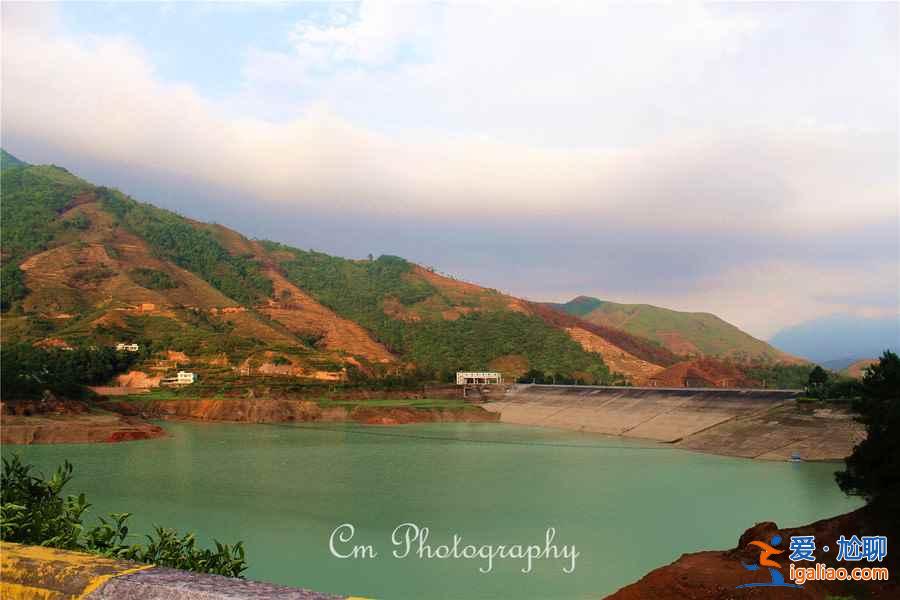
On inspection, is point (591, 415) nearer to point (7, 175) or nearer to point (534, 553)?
point (534, 553)

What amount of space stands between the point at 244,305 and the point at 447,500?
4680 inches

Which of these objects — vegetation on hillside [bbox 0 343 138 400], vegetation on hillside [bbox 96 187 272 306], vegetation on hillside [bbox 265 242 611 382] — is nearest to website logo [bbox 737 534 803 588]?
vegetation on hillside [bbox 0 343 138 400]

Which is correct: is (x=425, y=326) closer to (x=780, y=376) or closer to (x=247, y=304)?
(x=247, y=304)

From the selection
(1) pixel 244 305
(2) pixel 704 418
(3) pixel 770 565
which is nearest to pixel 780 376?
(2) pixel 704 418

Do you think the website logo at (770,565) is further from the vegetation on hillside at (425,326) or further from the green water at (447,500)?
the vegetation on hillside at (425,326)

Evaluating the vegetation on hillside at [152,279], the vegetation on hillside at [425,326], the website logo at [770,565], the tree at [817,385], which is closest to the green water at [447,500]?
the website logo at [770,565]

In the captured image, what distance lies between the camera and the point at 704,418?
184 feet

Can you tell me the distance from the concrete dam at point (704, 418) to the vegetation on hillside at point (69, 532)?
142 ft

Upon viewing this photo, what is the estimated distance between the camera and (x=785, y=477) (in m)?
36.6

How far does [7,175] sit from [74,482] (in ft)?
571

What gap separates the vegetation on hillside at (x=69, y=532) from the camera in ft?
18.7

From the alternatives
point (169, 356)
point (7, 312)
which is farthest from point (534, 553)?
point (7, 312)

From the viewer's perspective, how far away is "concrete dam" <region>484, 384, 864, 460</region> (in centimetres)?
4491

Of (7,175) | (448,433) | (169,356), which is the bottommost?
(448,433)
